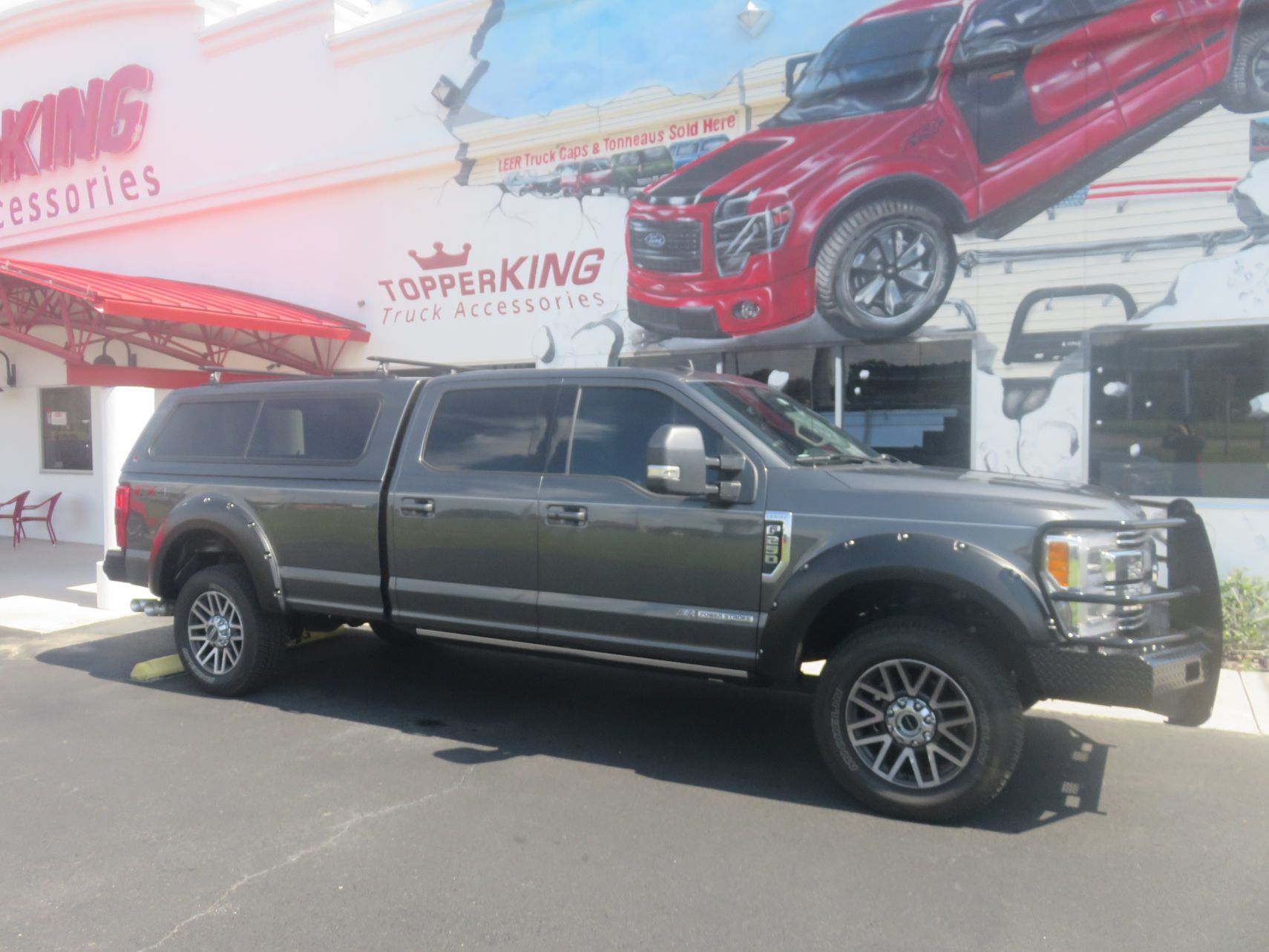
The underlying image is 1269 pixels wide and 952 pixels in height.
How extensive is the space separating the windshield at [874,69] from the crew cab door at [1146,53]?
1.30m

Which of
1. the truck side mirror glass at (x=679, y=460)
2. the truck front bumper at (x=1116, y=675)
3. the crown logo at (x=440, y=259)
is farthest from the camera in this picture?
the crown logo at (x=440, y=259)

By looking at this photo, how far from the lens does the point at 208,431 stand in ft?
22.3

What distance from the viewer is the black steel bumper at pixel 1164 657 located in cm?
407

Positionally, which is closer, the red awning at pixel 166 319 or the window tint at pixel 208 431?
the window tint at pixel 208 431

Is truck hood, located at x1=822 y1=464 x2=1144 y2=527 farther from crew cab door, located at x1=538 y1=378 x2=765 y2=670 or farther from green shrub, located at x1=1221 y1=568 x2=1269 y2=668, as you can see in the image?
green shrub, located at x1=1221 y1=568 x2=1269 y2=668

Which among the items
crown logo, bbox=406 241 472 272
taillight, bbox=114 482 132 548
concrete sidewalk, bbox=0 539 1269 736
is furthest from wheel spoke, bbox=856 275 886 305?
taillight, bbox=114 482 132 548

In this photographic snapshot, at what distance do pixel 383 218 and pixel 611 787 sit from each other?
973 centimetres

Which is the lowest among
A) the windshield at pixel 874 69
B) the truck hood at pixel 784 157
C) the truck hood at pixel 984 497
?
the truck hood at pixel 984 497

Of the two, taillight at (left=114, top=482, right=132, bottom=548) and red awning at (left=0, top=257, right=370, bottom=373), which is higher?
red awning at (left=0, top=257, right=370, bottom=373)

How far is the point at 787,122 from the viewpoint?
10.0 metres

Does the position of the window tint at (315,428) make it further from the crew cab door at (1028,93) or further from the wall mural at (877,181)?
the crew cab door at (1028,93)

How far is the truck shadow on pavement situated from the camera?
16.0ft

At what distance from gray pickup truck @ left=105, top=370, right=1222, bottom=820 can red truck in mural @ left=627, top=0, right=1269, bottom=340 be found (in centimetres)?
434

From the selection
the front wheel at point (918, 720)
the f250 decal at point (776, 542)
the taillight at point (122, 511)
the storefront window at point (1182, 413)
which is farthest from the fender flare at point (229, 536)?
the storefront window at point (1182, 413)
